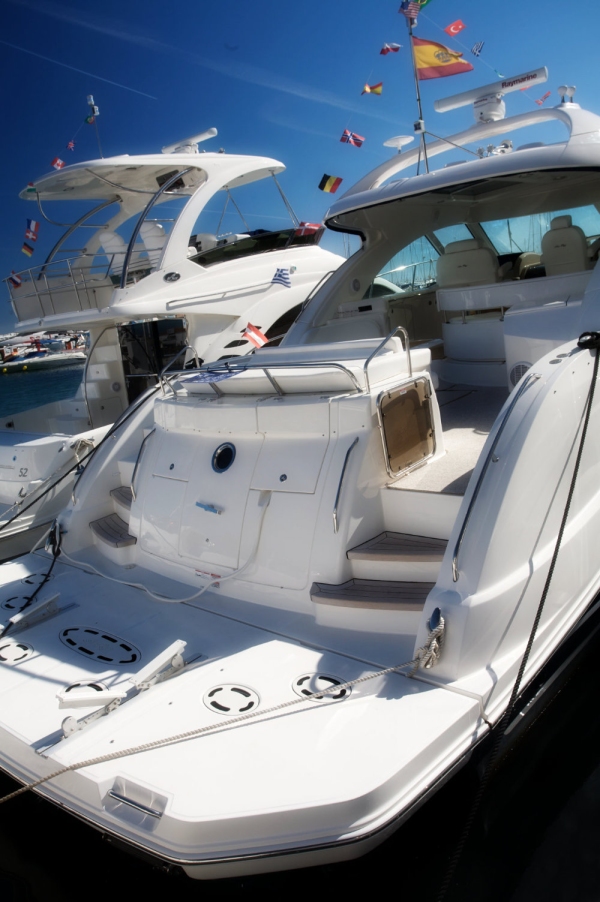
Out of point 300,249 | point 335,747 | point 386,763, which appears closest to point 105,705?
point 335,747

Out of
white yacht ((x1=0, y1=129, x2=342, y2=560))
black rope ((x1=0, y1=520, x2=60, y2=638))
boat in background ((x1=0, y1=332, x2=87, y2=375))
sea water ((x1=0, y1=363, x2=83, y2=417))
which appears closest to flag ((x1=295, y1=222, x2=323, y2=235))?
white yacht ((x1=0, y1=129, x2=342, y2=560))

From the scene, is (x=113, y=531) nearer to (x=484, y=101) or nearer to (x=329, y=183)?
(x=484, y=101)

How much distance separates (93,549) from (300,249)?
25.5 feet

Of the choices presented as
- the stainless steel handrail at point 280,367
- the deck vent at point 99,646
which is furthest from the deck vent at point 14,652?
the stainless steel handrail at point 280,367

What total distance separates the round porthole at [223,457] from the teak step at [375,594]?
0.98m

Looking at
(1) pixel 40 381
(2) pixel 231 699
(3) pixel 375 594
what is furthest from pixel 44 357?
(2) pixel 231 699

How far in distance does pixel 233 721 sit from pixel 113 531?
2.41m

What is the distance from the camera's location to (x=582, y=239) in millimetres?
5785

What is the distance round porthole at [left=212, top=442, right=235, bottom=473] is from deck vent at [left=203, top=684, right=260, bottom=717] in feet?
4.63

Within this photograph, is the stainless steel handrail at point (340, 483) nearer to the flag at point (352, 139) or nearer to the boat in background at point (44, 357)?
the flag at point (352, 139)

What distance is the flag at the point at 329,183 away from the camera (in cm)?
1067

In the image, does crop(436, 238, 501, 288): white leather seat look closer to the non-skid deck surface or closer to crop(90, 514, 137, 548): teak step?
the non-skid deck surface

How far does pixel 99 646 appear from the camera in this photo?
132 inches

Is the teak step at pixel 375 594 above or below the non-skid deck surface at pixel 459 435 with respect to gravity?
below
